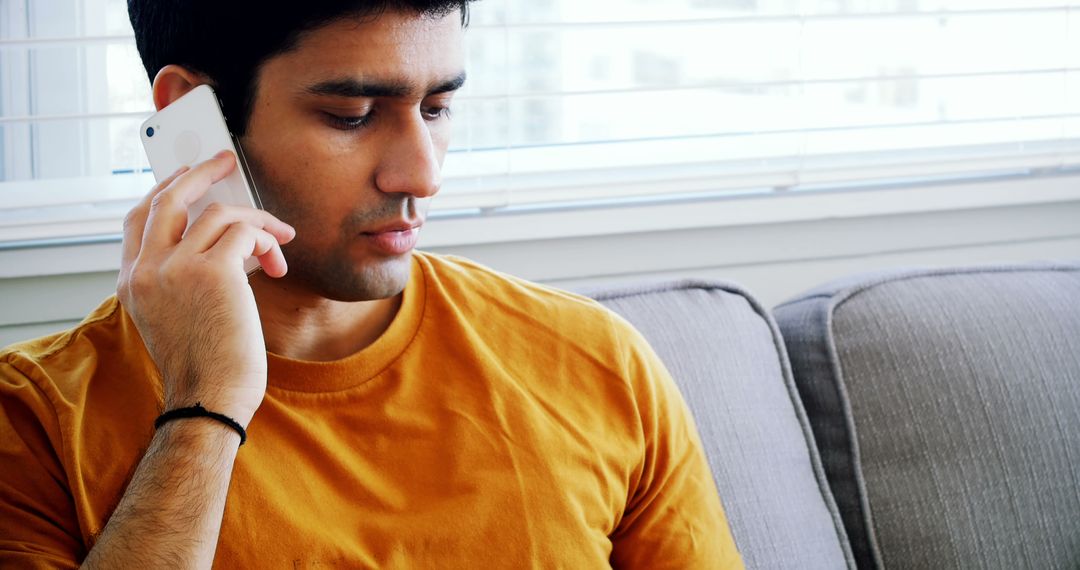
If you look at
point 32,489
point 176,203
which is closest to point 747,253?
point 176,203

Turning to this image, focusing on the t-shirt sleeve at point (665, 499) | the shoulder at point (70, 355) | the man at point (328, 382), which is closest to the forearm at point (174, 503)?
the man at point (328, 382)

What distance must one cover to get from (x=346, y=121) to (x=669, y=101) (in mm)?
828

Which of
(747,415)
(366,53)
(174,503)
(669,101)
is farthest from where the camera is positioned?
(669,101)

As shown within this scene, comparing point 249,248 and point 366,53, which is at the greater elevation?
point 366,53

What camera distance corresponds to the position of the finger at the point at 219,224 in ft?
3.26

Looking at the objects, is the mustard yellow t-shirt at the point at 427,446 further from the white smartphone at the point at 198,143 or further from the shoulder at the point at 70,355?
the white smartphone at the point at 198,143

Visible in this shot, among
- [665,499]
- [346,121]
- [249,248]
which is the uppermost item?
[346,121]

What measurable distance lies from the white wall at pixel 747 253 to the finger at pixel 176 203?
0.56 meters

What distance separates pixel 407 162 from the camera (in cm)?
106

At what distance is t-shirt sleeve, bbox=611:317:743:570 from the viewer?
1.13m

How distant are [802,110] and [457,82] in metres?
0.88

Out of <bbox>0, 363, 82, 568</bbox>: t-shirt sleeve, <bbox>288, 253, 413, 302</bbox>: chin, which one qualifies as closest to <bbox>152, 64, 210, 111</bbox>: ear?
<bbox>288, 253, 413, 302</bbox>: chin

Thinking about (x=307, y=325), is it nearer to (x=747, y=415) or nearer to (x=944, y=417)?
(x=747, y=415)

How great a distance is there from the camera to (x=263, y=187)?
42.8 inches
